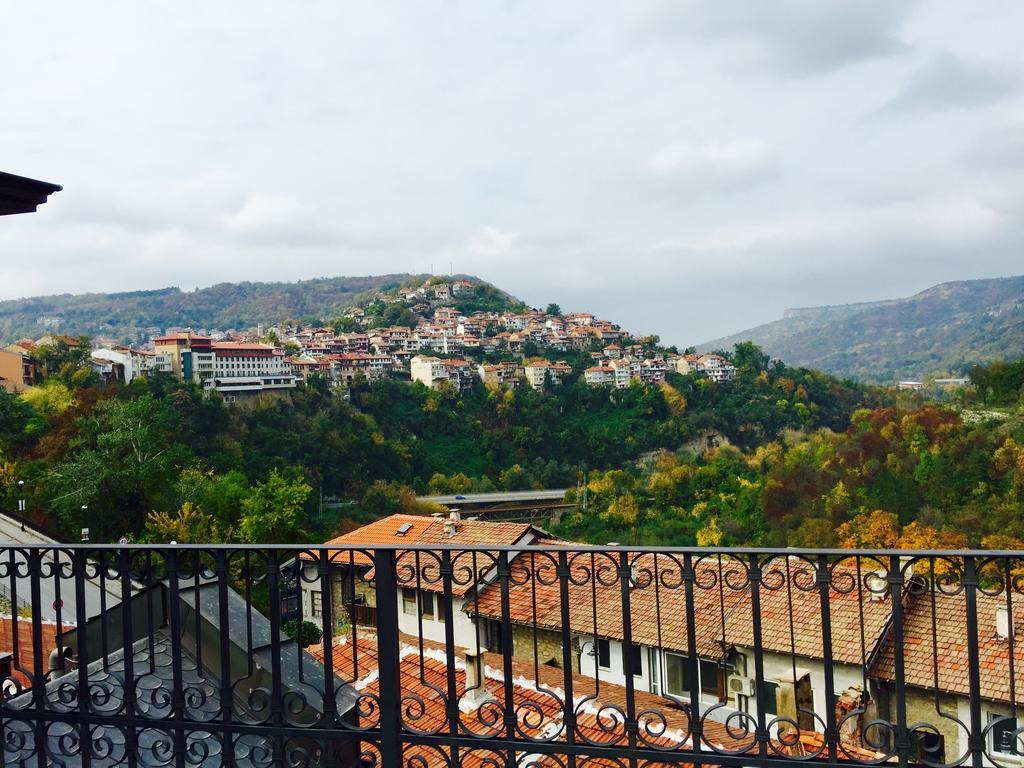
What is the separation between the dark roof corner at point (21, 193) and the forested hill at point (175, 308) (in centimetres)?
9299

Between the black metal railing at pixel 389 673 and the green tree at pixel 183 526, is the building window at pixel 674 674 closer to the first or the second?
the black metal railing at pixel 389 673

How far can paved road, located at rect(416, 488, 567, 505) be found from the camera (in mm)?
50969

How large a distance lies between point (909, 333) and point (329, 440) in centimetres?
10673

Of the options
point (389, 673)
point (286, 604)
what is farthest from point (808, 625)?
point (389, 673)

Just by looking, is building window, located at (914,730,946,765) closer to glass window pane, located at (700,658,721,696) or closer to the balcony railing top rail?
the balcony railing top rail

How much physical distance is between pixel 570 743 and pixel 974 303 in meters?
151

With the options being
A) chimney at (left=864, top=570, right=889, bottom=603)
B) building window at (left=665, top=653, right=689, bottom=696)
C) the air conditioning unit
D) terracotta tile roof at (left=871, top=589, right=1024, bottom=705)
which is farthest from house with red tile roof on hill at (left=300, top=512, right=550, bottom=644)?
terracotta tile roof at (left=871, top=589, right=1024, bottom=705)

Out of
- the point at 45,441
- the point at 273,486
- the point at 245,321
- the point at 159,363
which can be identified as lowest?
the point at 273,486

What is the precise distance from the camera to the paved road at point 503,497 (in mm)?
50969

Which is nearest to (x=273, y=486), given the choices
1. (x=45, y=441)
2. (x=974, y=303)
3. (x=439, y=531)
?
(x=45, y=441)

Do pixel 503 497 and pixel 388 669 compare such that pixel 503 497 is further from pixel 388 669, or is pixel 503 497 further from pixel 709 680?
pixel 388 669

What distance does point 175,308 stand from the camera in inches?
4409

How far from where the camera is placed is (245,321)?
112 m

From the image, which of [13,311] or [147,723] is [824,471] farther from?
[13,311]
